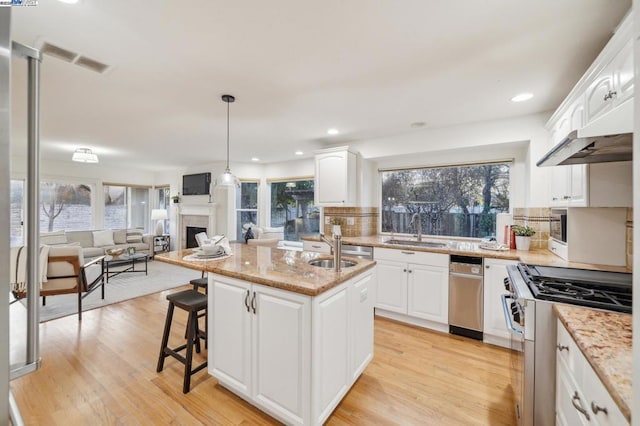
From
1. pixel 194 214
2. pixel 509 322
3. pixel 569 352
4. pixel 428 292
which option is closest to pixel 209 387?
pixel 509 322

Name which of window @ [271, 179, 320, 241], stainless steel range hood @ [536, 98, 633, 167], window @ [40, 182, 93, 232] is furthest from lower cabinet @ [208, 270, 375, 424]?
window @ [40, 182, 93, 232]

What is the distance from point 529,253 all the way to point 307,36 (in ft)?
9.18

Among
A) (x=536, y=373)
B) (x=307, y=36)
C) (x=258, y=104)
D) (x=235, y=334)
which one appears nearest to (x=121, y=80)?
(x=258, y=104)

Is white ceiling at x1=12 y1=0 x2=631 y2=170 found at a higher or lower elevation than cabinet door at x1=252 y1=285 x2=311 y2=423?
higher

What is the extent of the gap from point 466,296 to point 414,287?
1.75ft

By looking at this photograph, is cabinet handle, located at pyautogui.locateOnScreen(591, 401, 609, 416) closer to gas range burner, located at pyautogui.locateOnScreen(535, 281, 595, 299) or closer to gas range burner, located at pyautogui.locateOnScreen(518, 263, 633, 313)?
gas range burner, located at pyautogui.locateOnScreen(518, 263, 633, 313)

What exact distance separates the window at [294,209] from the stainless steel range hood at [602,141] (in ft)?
13.2

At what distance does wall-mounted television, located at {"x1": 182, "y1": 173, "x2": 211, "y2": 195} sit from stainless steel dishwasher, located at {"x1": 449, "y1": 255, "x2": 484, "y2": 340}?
17.7 feet

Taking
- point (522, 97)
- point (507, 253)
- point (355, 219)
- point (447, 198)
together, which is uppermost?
point (522, 97)

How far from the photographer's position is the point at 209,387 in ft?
6.81

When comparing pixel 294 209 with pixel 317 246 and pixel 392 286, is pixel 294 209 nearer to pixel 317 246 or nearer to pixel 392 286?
pixel 317 246

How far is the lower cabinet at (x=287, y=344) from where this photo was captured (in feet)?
5.17

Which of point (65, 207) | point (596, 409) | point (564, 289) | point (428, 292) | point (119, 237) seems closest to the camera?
point (596, 409)

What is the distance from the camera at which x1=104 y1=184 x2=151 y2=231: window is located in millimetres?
7074
